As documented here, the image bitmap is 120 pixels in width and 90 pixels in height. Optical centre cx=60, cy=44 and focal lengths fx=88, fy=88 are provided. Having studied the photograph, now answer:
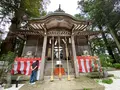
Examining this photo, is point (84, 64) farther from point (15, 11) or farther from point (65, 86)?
point (15, 11)

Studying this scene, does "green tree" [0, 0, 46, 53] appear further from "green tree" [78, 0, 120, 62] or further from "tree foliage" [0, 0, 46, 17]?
"green tree" [78, 0, 120, 62]

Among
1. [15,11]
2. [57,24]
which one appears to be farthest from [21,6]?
[57,24]

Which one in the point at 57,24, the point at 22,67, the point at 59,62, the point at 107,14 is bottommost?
the point at 22,67

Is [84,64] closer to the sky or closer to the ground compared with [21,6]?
closer to the ground

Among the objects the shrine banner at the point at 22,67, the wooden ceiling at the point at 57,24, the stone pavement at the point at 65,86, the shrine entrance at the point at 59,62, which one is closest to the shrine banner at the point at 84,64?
the shrine entrance at the point at 59,62

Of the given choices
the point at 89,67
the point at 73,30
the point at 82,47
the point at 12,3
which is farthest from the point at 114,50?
the point at 12,3

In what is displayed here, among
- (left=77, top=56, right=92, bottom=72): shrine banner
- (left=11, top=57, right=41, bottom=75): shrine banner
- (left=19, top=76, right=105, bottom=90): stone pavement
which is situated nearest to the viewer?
(left=19, top=76, right=105, bottom=90): stone pavement

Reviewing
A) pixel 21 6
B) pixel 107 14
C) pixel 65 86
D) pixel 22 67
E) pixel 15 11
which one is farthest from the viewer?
pixel 107 14

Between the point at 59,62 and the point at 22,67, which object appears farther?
the point at 22,67

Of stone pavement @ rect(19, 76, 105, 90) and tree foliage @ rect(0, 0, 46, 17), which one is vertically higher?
tree foliage @ rect(0, 0, 46, 17)

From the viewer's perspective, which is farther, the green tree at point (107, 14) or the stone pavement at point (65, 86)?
the green tree at point (107, 14)

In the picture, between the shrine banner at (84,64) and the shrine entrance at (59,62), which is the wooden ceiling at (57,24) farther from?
the shrine banner at (84,64)

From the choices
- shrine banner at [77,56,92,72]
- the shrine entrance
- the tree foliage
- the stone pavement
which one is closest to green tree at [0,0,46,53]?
the tree foliage

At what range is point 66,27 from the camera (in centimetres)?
631
